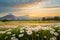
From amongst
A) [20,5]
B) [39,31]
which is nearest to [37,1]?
[20,5]

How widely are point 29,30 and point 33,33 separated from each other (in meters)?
0.05

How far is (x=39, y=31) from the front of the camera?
173cm

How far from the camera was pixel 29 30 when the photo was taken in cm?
172

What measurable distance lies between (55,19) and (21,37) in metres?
0.42

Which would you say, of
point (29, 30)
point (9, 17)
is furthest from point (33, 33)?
point (9, 17)

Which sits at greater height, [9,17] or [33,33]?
[9,17]

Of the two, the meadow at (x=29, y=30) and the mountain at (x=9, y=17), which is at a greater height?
the mountain at (x=9, y=17)

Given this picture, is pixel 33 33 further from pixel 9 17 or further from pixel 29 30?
pixel 9 17

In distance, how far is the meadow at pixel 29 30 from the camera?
5.66 feet

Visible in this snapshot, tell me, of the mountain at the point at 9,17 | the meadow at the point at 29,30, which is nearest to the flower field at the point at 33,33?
the meadow at the point at 29,30

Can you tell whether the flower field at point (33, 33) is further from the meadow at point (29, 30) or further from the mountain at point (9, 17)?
the mountain at point (9, 17)

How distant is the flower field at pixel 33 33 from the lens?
1720mm

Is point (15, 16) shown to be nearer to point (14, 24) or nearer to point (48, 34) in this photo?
point (14, 24)

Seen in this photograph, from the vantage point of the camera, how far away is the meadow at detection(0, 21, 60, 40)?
67.9 inches
